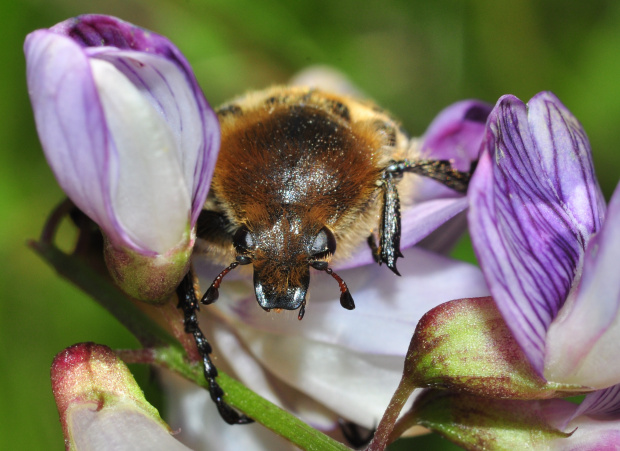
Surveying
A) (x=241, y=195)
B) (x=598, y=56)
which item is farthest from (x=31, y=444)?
(x=598, y=56)

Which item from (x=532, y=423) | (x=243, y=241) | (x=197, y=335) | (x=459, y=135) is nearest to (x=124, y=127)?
(x=243, y=241)

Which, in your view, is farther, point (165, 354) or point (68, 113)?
point (165, 354)

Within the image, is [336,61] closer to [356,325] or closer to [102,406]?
[356,325]

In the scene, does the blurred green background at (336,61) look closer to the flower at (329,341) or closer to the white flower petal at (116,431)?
the flower at (329,341)

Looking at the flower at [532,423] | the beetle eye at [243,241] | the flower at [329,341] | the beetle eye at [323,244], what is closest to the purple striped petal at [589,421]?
the flower at [532,423]

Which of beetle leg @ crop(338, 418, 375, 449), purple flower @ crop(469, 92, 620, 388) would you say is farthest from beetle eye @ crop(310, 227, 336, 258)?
beetle leg @ crop(338, 418, 375, 449)
